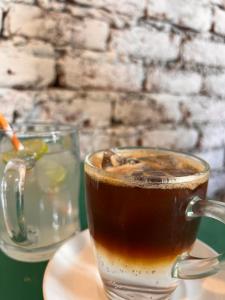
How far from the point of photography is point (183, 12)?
825mm

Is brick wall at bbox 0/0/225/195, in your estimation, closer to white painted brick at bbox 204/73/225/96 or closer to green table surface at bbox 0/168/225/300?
white painted brick at bbox 204/73/225/96

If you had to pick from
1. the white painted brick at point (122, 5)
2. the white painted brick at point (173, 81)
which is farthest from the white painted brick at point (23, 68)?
the white painted brick at point (173, 81)

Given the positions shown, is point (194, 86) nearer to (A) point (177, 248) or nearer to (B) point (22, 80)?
(B) point (22, 80)

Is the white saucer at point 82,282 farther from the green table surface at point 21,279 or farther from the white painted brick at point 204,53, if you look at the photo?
the white painted brick at point 204,53

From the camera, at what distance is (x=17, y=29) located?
63cm

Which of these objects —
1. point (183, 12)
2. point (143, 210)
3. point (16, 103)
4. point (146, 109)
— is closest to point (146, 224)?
point (143, 210)

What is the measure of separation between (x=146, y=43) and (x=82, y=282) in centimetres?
57

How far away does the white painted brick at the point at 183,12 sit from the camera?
2.57 ft

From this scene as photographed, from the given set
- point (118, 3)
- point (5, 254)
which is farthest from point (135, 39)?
point (5, 254)

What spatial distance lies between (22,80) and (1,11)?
0.12 meters

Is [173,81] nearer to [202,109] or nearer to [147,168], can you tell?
[202,109]

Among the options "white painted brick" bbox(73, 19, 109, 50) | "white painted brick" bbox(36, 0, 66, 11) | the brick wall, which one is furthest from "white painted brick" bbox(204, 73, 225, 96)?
"white painted brick" bbox(36, 0, 66, 11)

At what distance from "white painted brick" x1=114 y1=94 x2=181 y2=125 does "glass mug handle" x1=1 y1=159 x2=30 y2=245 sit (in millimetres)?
448

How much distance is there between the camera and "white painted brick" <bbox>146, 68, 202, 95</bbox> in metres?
0.82
